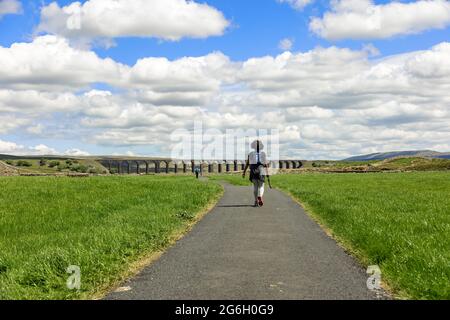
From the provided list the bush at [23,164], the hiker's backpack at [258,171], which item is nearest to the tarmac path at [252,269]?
the hiker's backpack at [258,171]

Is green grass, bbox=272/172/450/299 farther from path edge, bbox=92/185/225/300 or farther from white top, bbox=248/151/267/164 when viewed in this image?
path edge, bbox=92/185/225/300

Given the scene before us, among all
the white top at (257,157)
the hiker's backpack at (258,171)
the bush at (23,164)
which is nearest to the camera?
the hiker's backpack at (258,171)

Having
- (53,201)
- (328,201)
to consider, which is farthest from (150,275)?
(53,201)

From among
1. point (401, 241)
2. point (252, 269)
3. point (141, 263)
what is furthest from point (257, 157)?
point (252, 269)

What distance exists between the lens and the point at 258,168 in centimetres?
1962

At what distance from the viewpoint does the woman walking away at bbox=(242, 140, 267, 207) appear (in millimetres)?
19562

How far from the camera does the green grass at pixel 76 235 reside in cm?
755

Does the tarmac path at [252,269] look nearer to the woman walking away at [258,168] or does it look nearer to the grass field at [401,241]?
the grass field at [401,241]

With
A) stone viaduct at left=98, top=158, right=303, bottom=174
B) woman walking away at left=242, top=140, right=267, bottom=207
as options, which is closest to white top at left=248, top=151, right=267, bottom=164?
woman walking away at left=242, top=140, right=267, bottom=207

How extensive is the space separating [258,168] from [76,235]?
940cm

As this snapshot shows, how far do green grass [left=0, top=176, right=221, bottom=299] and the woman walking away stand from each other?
93.9 inches

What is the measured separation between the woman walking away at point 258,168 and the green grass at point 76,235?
7.82ft

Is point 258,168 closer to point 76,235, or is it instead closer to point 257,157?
point 257,157
